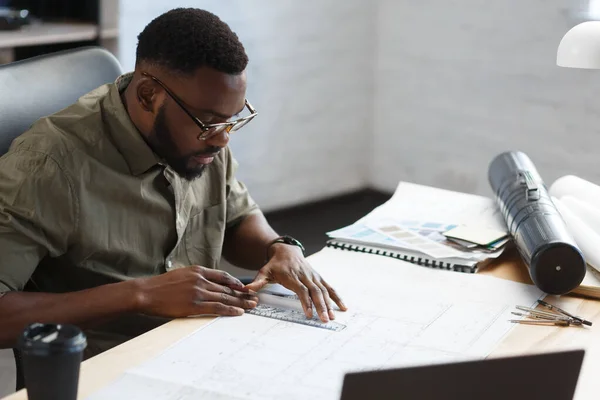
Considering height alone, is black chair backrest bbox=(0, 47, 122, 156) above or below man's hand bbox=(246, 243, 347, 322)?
above

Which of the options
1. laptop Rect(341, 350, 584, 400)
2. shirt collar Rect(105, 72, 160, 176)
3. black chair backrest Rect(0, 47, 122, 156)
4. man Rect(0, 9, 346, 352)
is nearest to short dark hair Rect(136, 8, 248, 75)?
man Rect(0, 9, 346, 352)

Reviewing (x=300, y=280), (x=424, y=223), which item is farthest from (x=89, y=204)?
(x=424, y=223)

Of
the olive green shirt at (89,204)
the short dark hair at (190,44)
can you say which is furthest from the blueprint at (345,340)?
the short dark hair at (190,44)

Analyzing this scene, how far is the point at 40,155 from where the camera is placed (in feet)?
4.99

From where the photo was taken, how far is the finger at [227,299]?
145 cm

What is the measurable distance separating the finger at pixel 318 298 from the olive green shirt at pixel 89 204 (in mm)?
320

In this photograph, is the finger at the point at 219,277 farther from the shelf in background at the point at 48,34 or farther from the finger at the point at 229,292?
the shelf in background at the point at 48,34

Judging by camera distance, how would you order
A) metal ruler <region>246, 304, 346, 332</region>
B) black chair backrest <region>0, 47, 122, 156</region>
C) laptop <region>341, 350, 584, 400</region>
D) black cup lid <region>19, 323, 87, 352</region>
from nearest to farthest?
laptop <region>341, 350, 584, 400</region>, black cup lid <region>19, 323, 87, 352</region>, metal ruler <region>246, 304, 346, 332</region>, black chair backrest <region>0, 47, 122, 156</region>

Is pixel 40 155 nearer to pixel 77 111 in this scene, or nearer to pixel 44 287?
pixel 77 111

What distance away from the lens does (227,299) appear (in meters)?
1.47

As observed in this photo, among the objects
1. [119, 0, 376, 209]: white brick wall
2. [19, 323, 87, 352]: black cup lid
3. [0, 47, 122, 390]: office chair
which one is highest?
[0, 47, 122, 390]: office chair

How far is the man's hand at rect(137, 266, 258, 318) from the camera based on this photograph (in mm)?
1437

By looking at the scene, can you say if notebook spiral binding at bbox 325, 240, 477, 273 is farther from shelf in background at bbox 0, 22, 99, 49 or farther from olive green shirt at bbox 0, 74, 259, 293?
shelf in background at bbox 0, 22, 99, 49

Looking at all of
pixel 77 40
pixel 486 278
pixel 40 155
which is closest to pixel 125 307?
pixel 40 155
